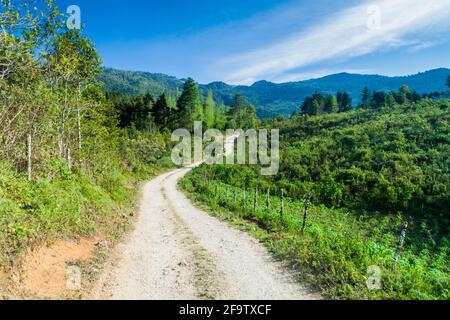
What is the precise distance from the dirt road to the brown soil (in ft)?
3.37

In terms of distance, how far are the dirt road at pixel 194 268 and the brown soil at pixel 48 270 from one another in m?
1.03

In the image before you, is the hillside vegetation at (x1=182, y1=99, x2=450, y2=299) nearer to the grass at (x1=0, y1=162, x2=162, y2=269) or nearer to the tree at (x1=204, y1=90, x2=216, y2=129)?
the grass at (x1=0, y1=162, x2=162, y2=269)

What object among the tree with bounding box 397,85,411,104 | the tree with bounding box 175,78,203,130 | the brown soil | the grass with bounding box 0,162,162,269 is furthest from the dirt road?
the tree with bounding box 397,85,411,104

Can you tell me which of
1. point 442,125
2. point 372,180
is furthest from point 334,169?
point 442,125

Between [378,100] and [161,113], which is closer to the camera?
[161,113]

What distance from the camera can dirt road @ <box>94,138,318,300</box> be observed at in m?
8.06

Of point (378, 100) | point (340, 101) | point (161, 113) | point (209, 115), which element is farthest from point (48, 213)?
point (340, 101)

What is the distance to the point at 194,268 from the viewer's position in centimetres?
986

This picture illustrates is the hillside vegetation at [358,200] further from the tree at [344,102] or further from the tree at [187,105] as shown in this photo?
the tree at [344,102]

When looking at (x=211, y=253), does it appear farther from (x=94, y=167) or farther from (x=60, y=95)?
(x=94, y=167)

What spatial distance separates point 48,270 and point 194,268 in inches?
165

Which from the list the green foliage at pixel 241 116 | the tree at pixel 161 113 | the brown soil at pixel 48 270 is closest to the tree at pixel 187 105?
the tree at pixel 161 113

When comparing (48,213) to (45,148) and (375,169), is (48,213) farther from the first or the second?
(375,169)

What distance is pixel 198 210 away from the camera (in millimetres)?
20828
